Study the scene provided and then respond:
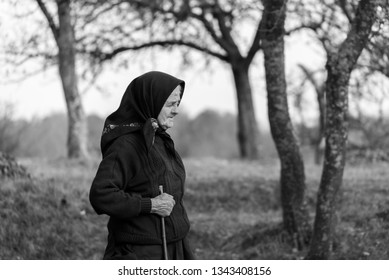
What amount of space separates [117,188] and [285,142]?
604 centimetres

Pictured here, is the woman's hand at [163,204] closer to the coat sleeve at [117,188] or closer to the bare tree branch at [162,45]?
the coat sleeve at [117,188]

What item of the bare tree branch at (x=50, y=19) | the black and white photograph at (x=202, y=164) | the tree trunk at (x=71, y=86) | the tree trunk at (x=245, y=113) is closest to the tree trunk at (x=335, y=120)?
the black and white photograph at (x=202, y=164)

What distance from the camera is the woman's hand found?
4.70m

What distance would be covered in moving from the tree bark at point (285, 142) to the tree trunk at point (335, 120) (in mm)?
986

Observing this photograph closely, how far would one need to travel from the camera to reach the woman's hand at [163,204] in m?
4.70

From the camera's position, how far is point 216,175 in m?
15.1

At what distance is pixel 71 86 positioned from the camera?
1853 cm

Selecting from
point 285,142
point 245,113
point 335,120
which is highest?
point 245,113

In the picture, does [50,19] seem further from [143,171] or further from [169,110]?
[143,171]

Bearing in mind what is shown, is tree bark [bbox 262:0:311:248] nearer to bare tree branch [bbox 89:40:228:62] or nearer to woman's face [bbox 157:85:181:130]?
woman's face [bbox 157:85:181:130]

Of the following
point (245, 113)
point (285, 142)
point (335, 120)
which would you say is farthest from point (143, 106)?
point (245, 113)

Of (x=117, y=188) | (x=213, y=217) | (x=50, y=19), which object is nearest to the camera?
(x=117, y=188)
